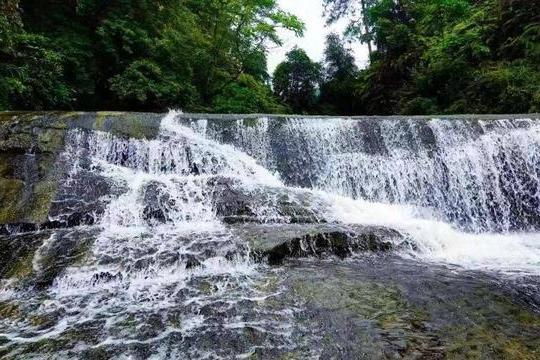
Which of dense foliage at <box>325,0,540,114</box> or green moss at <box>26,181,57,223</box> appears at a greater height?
dense foliage at <box>325,0,540,114</box>

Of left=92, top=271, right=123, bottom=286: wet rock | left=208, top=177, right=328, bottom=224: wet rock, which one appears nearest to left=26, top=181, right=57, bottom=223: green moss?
left=92, top=271, right=123, bottom=286: wet rock

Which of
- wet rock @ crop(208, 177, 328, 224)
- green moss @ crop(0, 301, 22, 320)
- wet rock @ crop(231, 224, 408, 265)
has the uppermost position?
wet rock @ crop(208, 177, 328, 224)

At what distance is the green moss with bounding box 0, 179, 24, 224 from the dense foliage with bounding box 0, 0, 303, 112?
242 cm

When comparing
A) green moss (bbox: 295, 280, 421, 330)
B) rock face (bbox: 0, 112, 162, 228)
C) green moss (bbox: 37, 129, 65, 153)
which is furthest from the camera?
green moss (bbox: 37, 129, 65, 153)

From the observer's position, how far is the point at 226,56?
52.2ft

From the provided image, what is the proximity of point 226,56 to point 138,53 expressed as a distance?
3.97 m

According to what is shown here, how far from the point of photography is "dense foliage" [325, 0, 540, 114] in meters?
12.9

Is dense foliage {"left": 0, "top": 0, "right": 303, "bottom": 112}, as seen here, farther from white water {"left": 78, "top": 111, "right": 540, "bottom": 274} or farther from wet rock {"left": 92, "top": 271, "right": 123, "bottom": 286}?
wet rock {"left": 92, "top": 271, "right": 123, "bottom": 286}

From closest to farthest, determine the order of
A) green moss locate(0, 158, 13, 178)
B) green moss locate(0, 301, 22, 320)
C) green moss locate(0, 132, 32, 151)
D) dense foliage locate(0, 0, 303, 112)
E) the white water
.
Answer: green moss locate(0, 301, 22, 320) < the white water < green moss locate(0, 158, 13, 178) < green moss locate(0, 132, 32, 151) < dense foliage locate(0, 0, 303, 112)

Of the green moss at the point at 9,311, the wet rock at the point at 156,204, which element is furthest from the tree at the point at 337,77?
the green moss at the point at 9,311

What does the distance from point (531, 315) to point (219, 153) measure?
6.38 meters

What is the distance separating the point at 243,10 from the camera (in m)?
14.8

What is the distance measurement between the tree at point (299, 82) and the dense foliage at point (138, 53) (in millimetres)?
5148

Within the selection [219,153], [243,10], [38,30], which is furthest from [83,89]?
[243,10]
